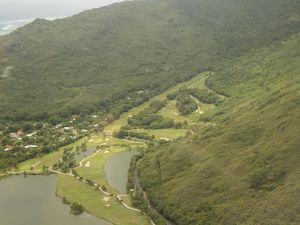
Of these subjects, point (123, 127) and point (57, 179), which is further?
point (123, 127)

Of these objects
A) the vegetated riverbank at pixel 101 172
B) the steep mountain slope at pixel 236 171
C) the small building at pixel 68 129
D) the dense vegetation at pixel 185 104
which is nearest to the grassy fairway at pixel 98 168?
the vegetated riverbank at pixel 101 172

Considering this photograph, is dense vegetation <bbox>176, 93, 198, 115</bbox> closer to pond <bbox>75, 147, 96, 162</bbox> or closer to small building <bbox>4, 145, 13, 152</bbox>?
pond <bbox>75, 147, 96, 162</bbox>

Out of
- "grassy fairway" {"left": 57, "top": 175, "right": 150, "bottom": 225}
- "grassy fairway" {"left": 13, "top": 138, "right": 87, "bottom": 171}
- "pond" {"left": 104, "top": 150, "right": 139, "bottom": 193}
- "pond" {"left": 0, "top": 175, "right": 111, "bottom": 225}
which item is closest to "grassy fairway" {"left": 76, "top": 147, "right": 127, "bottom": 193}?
"pond" {"left": 104, "top": 150, "right": 139, "bottom": 193}

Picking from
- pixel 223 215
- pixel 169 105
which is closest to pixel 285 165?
pixel 223 215

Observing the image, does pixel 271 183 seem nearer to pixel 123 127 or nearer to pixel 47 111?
pixel 123 127

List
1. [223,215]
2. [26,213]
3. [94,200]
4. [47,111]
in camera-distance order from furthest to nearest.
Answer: [47,111]
[94,200]
[26,213]
[223,215]

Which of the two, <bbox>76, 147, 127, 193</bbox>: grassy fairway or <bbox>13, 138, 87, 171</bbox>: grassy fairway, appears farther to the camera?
<bbox>13, 138, 87, 171</bbox>: grassy fairway

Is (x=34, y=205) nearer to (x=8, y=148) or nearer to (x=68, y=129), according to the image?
(x=8, y=148)
